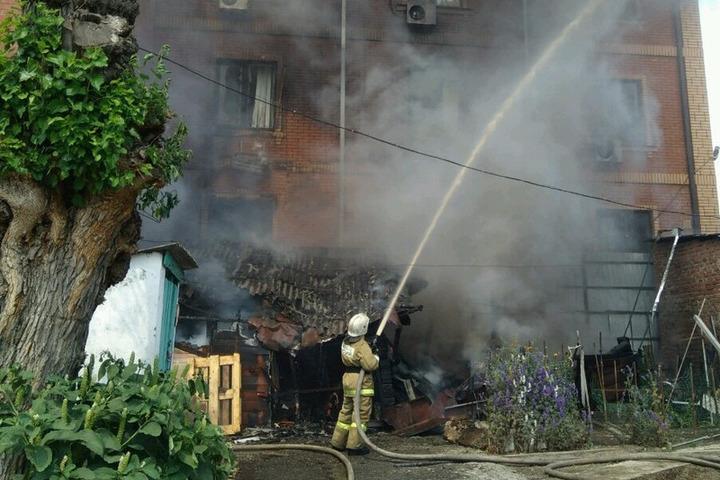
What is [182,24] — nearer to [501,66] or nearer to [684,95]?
[501,66]

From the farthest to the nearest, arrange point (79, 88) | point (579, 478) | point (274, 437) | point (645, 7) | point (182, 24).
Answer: point (645, 7), point (182, 24), point (274, 437), point (579, 478), point (79, 88)

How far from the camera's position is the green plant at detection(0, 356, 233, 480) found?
3.05m

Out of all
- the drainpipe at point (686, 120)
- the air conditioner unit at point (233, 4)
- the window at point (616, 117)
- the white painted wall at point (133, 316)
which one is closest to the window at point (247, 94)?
the air conditioner unit at point (233, 4)

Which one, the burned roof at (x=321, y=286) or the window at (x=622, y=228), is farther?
the window at (x=622, y=228)

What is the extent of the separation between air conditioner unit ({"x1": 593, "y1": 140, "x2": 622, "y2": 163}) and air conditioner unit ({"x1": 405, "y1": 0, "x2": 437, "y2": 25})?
479cm

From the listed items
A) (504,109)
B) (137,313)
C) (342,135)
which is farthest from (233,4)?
(137,313)

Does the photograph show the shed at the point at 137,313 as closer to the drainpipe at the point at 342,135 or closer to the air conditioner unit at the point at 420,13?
the drainpipe at the point at 342,135

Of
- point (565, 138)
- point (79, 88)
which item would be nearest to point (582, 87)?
point (565, 138)

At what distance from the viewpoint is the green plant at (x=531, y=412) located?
7.22 metres

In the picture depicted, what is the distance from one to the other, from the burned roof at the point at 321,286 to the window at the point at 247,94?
334 centimetres

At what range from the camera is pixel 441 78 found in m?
14.7

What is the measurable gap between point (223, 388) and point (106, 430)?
21.4ft

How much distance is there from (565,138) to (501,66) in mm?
2276

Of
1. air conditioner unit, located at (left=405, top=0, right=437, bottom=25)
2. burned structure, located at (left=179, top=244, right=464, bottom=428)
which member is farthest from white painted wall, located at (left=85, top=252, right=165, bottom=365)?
air conditioner unit, located at (left=405, top=0, right=437, bottom=25)
